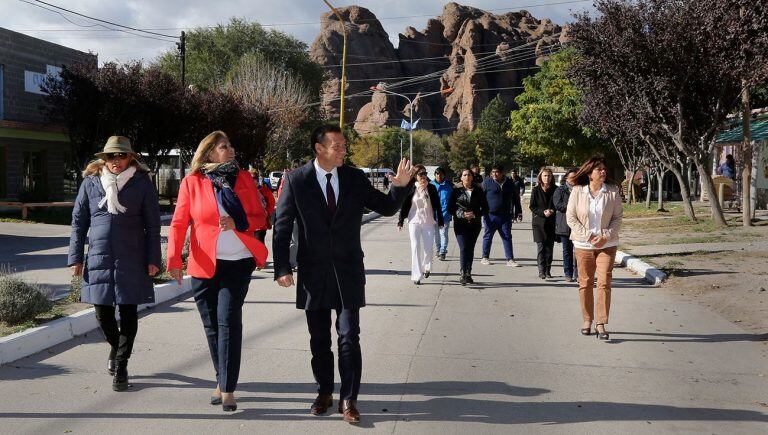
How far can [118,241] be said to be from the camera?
18.1 feet

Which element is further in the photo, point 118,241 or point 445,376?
point 445,376

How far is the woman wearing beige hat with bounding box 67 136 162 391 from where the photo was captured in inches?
216

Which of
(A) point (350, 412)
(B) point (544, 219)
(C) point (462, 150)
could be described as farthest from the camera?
(C) point (462, 150)

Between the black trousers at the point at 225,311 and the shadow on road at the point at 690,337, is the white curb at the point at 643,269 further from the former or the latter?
the black trousers at the point at 225,311

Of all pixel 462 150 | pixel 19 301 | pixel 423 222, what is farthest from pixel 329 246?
pixel 462 150

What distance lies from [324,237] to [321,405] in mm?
1094

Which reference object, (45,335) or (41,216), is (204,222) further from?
(41,216)

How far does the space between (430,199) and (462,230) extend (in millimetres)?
894

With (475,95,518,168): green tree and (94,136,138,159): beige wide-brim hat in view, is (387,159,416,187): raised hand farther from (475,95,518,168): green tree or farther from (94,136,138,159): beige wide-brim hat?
(475,95,518,168): green tree

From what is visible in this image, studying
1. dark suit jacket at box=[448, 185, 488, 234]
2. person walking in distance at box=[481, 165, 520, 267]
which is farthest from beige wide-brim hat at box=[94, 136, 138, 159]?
person walking in distance at box=[481, 165, 520, 267]

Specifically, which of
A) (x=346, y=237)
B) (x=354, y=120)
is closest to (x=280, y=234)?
(x=346, y=237)

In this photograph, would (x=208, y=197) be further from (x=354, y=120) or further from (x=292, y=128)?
(x=354, y=120)

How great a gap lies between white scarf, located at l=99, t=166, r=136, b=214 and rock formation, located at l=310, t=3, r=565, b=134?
126 metres

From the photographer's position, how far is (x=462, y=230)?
36.7 feet
